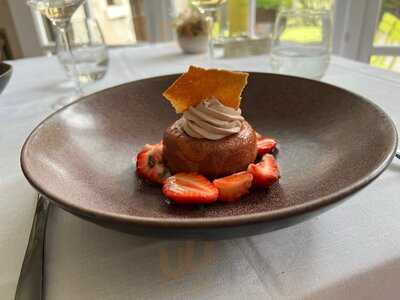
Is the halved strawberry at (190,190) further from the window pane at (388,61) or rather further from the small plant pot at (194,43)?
the window pane at (388,61)

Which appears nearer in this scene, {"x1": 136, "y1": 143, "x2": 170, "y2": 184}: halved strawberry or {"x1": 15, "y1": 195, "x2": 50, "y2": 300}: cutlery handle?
{"x1": 15, "y1": 195, "x2": 50, "y2": 300}: cutlery handle

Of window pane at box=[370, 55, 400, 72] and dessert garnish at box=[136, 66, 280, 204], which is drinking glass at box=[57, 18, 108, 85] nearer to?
dessert garnish at box=[136, 66, 280, 204]

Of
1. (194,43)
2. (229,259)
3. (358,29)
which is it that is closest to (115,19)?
(194,43)

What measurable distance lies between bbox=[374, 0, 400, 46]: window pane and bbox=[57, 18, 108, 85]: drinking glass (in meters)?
1.85

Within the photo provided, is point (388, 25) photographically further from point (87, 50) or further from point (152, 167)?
point (152, 167)

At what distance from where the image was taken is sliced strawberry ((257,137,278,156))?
0.67 m

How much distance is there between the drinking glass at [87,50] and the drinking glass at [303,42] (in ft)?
1.85

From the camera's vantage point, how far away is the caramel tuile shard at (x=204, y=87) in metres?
0.57

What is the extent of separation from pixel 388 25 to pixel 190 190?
2285mm

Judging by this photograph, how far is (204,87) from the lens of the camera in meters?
0.59

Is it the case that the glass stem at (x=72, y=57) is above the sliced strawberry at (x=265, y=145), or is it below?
above

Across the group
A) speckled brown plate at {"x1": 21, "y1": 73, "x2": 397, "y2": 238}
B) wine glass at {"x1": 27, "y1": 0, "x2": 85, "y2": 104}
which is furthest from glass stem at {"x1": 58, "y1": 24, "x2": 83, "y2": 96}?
speckled brown plate at {"x1": 21, "y1": 73, "x2": 397, "y2": 238}

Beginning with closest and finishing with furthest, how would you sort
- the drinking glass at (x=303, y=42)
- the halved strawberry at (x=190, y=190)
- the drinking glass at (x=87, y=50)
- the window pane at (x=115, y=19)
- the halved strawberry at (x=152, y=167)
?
the halved strawberry at (x=190, y=190) → the halved strawberry at (x=152, y=167) → the drinking glass at (x=303, y=42) → the drinking glass at (x=87, y=50) → the window pane at (x=115, y=19)

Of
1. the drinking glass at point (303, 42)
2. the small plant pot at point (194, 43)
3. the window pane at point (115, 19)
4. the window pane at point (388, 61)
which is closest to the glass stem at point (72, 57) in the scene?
the small plant pot at point (194, 43)
